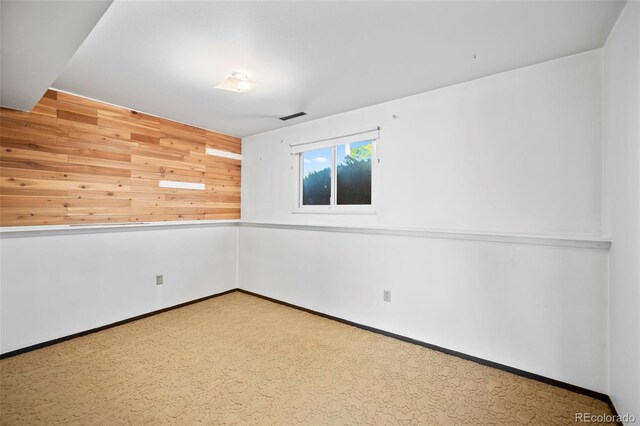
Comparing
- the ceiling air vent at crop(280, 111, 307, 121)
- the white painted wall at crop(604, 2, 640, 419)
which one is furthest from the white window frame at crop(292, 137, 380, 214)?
the white painted wall at crop(604, 2, 640, 419)

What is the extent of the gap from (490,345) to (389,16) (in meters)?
2.58

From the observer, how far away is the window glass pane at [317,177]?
144 inches

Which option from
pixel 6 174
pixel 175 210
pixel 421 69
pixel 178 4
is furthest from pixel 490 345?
pixel 6 174

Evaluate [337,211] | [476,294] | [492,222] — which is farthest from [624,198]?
[337,211]

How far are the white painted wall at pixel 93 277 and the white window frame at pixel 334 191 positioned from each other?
1432 mm

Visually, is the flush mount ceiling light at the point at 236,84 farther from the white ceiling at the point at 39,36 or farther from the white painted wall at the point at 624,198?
the white painted wall at the point at 624,198

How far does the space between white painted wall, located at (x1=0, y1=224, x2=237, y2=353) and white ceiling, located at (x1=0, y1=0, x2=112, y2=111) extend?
1.45 metres

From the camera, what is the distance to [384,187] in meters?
3.03

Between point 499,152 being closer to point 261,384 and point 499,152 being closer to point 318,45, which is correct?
point 318,45

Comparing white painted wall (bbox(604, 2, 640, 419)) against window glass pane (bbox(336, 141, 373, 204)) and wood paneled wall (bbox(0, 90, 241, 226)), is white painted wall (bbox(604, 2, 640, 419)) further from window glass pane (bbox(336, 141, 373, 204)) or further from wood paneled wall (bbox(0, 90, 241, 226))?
wood paneled wall (bbox(0, 90, 241, 226))

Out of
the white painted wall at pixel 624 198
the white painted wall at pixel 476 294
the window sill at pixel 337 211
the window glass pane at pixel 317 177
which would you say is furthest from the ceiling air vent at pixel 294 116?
the white painted wall at pixel 624 198

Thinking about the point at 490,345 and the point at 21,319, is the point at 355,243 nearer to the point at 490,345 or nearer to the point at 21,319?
the point at 490,345

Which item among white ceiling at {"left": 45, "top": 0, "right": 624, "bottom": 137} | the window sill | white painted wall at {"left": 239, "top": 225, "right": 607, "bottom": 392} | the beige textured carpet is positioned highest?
white ceiling at {"left": 45, "top": 0, "right": 624, "bottom": 137}

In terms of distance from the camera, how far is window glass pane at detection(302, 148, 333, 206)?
3.67 metres
